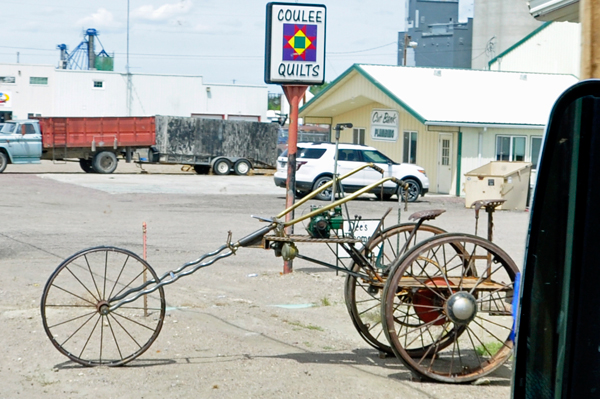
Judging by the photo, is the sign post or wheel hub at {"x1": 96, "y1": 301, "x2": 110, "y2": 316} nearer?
wheel hub at {"x1": 96, "y1": 301, "x2": 110, "y2": 316}

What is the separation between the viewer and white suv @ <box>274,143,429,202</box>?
25.3 meters

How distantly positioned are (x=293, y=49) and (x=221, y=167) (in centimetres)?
2710

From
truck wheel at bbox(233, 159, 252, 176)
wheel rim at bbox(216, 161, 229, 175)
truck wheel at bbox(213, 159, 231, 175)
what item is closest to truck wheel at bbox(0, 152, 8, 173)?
truck wheel at bbox(213, 159, 231, 175)

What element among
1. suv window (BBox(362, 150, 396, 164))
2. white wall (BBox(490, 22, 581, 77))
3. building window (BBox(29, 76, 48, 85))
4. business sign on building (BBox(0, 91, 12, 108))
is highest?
white wall (BBox(490, 22, 581, 77))

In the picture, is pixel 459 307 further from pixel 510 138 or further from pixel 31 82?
pixel 31 82

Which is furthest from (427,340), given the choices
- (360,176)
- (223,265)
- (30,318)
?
(360,176)

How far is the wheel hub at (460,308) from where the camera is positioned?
5719 mm

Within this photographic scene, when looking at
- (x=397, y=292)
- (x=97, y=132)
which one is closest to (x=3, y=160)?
(x=97, y=132)

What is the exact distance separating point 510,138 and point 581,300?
29.5 metres

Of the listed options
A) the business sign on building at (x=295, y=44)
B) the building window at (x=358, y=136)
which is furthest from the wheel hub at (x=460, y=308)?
the building window at (x=358, y=136)

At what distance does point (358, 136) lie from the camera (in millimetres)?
36688

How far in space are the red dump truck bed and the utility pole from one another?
32515 mm

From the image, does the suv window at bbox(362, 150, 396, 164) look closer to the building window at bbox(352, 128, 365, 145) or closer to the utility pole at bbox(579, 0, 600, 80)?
the building window at bbox(352, 128, 365, 145)

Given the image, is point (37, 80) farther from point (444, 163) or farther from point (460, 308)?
point (460, 308)
